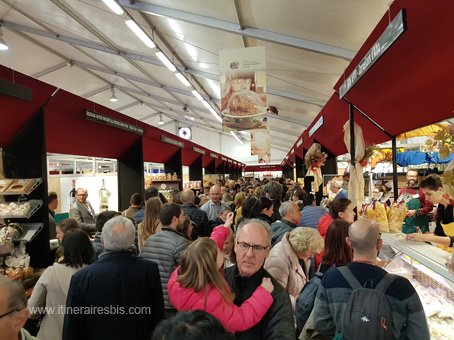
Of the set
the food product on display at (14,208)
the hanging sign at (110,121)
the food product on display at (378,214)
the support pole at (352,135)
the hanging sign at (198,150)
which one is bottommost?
the food product on display at (378,214)

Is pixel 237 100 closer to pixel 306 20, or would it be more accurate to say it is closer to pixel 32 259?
pixel 306 20

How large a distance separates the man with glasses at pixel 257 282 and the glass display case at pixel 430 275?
1.11m

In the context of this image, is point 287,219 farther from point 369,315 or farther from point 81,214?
point 81,214

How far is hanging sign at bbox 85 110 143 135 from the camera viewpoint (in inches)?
211

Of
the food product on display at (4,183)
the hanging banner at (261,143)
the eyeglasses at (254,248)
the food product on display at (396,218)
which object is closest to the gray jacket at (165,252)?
the eyeglasses at (254,248)

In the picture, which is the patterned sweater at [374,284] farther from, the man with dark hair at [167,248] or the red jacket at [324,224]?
the red jacket at [324,224]

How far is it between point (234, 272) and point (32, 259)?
3.19 m

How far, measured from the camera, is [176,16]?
629 centimetres

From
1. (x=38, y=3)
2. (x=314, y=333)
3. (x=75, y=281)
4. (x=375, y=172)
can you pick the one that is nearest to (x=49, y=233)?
(x=75, y=281)

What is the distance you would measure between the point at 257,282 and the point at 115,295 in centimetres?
104

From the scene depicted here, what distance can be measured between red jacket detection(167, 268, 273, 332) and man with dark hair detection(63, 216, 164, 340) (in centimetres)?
62

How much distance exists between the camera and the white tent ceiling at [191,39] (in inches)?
217

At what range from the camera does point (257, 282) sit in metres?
1.96

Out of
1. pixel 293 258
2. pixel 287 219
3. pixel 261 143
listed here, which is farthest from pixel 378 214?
pixel 261 143
